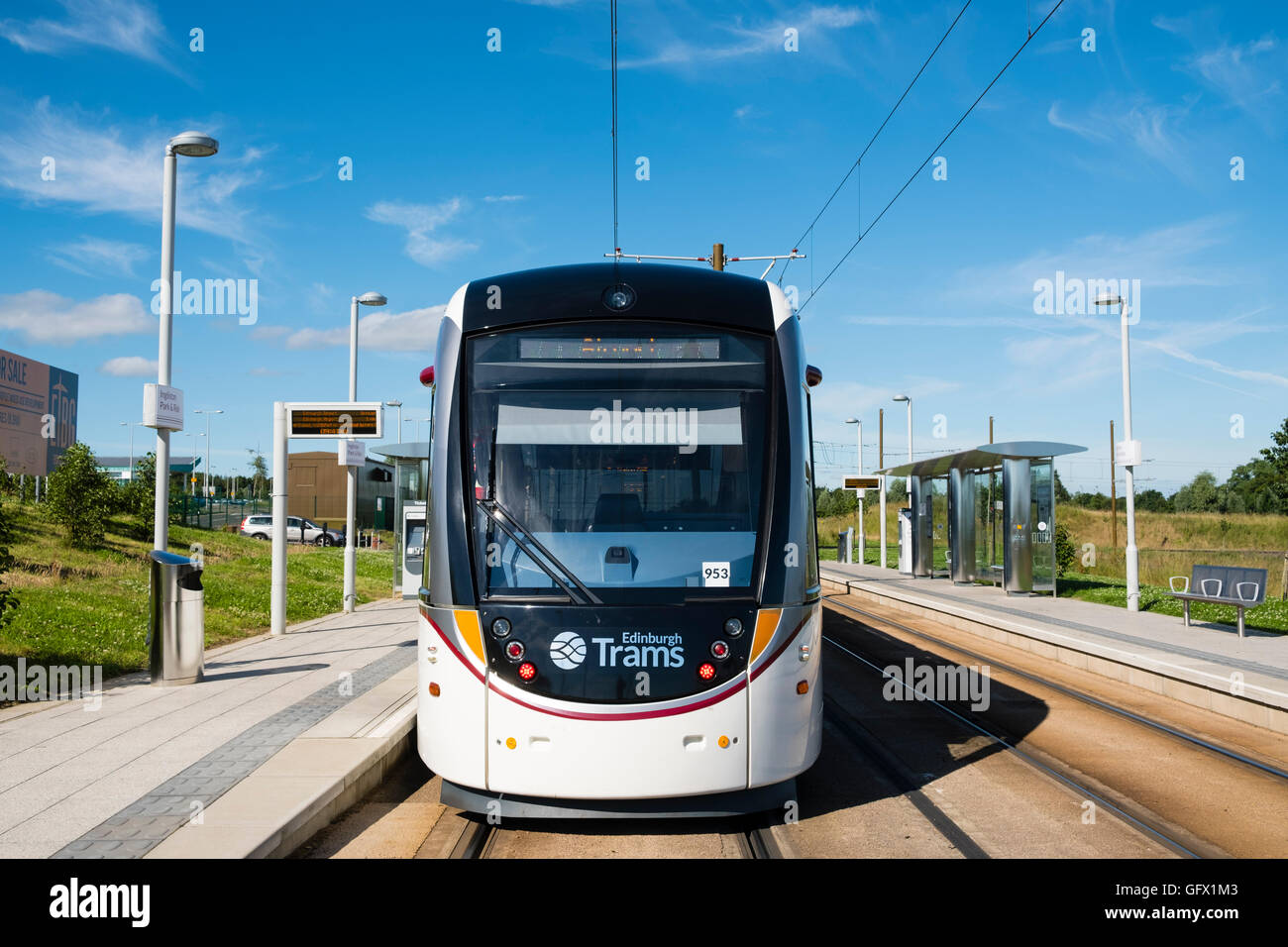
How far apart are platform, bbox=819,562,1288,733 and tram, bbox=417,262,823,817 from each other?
6.05 m

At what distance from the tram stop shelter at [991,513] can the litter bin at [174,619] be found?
1535 centimetres

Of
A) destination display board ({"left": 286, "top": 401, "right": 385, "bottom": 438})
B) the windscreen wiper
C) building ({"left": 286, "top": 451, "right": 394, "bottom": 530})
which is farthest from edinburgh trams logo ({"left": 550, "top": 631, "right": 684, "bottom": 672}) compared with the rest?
building ({"left": 286, "top": 451, "right": 394, "bottom": 530})

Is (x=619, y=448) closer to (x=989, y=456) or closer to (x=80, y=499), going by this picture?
(x=989, y=456)

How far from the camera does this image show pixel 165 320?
35.8 ft

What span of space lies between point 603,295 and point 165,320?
6881mm

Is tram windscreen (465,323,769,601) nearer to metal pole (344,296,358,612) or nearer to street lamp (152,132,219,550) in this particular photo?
street lamp (152,132,219,550)

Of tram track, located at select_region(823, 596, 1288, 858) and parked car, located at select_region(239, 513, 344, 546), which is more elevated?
parked car, located at select_region(239, 513, 344, 546)

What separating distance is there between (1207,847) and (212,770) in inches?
224

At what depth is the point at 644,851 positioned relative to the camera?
212 inches

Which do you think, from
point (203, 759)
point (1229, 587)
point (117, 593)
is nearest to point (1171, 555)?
point (1229, 587)

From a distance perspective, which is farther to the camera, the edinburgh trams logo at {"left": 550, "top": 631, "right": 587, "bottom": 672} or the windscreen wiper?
the windscreen wiper

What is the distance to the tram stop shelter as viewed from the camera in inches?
806

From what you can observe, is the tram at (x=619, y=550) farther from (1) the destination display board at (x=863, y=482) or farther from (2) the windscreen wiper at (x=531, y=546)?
(1) the destination display board at (x=863, y=482)
